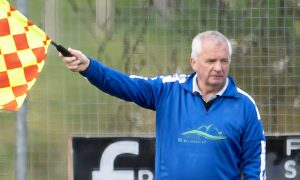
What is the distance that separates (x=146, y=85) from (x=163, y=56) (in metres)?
2.10

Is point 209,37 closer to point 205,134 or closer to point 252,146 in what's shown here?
point 205,134

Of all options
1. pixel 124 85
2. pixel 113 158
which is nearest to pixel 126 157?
pixel 113 158

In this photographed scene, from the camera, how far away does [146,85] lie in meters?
4.47

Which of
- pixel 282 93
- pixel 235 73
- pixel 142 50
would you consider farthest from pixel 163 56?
pixel 282 93

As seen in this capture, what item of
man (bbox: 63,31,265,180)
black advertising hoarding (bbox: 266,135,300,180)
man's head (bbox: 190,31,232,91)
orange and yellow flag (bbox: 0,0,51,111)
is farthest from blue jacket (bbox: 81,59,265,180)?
black advertising hoarding (bbox: 266,135,300,180)

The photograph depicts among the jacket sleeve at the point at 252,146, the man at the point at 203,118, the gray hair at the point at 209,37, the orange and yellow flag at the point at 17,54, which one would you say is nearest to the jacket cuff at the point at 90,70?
the man at the point at 203,118

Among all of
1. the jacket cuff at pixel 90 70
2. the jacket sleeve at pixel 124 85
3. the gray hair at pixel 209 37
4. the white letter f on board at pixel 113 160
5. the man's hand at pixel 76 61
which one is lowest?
the white letter f on board at pixel 113 160

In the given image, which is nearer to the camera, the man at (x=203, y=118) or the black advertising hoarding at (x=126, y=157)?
the man at (x=203, y=118)

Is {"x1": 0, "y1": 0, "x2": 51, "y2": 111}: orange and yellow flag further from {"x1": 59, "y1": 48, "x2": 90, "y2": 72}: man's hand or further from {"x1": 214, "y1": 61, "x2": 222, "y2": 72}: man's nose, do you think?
{"x1": 214, "y1": 61, "x2": 222, "y2": 72}: man's nose

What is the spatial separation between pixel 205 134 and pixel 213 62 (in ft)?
1.36

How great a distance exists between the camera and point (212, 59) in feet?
13.9

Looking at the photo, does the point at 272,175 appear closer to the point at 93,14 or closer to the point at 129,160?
the point at 129,160

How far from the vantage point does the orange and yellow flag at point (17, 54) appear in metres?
4.51

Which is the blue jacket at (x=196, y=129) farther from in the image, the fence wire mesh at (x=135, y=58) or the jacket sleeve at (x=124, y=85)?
the fence wire mesh at (x=135, y=58)
